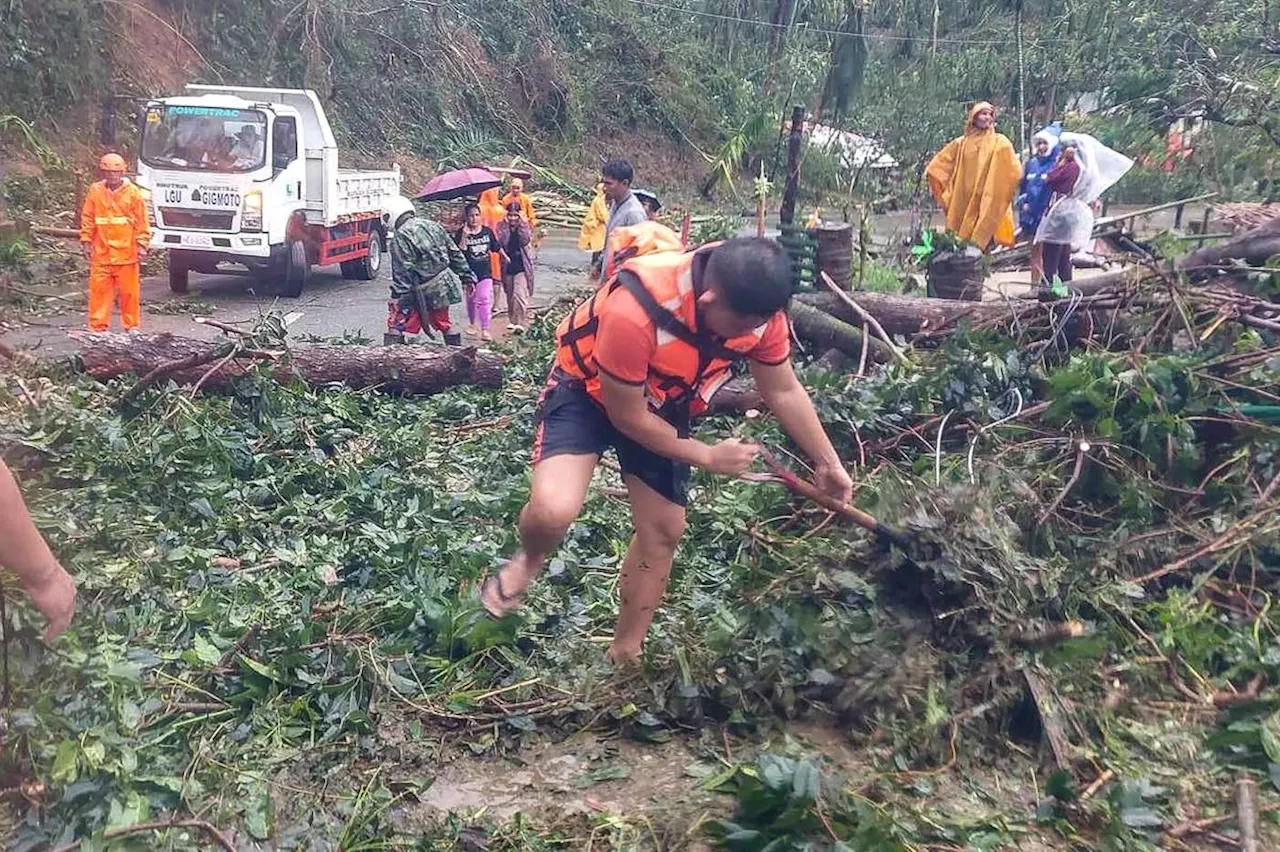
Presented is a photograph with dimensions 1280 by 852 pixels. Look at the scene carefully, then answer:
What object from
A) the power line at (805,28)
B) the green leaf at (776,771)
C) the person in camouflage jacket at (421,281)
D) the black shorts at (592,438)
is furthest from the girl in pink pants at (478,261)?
the power line at (805,28)

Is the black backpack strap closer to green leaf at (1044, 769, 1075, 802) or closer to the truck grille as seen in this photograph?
green leaf at (1044, 769, 1075, 802)

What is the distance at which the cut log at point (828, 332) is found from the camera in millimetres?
7356

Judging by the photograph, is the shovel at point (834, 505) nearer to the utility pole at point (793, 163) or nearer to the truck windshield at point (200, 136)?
the utility pole at point (793, 163)

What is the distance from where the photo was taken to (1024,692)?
145 inches

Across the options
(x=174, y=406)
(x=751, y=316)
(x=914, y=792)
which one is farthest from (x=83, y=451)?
(x=914, y=792)

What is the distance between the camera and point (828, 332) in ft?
24.9

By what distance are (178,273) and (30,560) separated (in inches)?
486

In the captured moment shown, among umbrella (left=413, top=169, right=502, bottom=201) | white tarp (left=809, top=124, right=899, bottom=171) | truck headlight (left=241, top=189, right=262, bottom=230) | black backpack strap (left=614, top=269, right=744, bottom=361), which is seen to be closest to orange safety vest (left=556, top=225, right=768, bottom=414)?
black backpack strap (left=614, top=269, right=744, bottom=361)

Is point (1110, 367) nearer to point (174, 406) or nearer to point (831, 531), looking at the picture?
point (831, 531)

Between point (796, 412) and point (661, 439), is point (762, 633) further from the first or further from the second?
point (661, 439)

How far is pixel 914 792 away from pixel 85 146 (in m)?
19.6

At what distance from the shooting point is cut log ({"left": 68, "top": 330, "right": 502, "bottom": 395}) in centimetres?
695

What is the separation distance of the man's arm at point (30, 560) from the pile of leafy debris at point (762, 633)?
31.2 inches

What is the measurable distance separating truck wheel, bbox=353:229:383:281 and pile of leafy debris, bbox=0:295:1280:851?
9889mm
